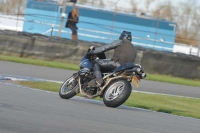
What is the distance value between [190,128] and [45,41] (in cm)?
1522

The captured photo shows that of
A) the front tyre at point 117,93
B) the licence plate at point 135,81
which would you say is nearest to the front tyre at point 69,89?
the front tyre at point 117,93

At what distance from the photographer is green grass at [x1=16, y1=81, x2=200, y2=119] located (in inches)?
510

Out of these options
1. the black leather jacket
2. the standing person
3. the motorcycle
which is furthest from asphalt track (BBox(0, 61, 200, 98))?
the standing person

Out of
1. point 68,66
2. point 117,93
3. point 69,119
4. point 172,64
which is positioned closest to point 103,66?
point 117,93

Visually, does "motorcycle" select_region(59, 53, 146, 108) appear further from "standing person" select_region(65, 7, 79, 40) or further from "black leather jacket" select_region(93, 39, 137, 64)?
"standing person" select_region(65, 7, 79, 40)

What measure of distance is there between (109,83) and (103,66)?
1.68 ft

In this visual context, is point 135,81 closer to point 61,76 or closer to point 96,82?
point 96,82

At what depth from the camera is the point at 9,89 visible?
1227 cm

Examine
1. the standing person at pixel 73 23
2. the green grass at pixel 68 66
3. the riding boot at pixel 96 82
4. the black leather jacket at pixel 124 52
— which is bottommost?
the green grass at pixel 68 66

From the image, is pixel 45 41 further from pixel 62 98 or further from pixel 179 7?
pixel 179 7

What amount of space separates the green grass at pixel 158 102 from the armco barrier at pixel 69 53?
317 inches

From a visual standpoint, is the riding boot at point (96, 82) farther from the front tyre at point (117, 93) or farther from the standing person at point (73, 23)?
the standing person at point (73, 23)

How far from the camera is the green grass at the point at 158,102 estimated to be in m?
13.0

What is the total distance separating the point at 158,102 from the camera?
48.6 ft
